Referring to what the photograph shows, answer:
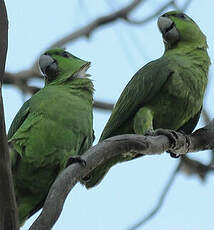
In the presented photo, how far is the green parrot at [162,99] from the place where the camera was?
254 centimetres

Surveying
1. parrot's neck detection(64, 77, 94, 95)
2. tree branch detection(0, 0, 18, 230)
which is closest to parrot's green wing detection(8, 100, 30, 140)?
parrot's neck detection(64, 77, 94, 95)

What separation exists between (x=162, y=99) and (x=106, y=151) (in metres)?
1.14

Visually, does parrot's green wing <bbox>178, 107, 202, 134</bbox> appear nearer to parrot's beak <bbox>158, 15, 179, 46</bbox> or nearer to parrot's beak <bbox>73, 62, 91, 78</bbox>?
parrot's beak <bbox>158, 15, 179, 46</bbox>

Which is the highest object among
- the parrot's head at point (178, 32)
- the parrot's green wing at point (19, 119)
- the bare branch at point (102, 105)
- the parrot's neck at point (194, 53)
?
the parrot's head at point (178, 32)

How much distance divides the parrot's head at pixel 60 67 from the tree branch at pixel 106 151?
956mm

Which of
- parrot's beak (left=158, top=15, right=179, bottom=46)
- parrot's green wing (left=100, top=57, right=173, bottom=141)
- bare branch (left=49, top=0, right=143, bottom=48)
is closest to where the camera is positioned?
parrot's green wing (left=100, top=57, right=173, bottom=141)

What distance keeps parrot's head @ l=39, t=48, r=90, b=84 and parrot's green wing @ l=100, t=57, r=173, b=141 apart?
34 cm

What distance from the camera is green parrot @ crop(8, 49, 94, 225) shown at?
8.04 feet

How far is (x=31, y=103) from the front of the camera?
262 centimetres

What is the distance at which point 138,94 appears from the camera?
8.54 feet

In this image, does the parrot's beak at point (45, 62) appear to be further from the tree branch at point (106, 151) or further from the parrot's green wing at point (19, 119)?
the tree branch at point (106, 151)

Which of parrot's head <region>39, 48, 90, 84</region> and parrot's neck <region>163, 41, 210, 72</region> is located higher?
parrot's neck <region>163, 41, 210, 72</region>

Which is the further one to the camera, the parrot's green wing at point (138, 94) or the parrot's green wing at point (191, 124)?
the parrot's green wing at point (191, 124)

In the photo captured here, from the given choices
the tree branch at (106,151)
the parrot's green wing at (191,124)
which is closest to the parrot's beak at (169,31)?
the parrot's green wing at (191,124)
